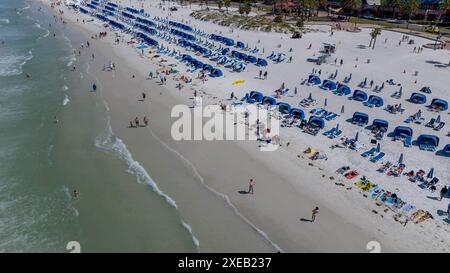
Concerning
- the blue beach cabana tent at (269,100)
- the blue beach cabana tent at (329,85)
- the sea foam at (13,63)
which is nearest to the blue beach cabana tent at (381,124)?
the blue beach cabana tent at (329,85)

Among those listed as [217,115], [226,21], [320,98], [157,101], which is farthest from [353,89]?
[226,21]

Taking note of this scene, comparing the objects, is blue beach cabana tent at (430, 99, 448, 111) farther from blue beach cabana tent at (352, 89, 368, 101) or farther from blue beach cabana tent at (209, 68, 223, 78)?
blue beach cabana tent at (209, 68, 223, 78)

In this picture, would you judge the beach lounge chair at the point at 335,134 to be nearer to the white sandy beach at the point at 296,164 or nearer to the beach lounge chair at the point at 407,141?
the white sandy beach at the point at 296,164

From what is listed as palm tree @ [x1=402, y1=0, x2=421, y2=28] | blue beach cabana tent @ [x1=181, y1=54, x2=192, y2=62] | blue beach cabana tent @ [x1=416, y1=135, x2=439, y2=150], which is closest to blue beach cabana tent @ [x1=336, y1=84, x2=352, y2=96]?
blue beach cabana tent @ [x1=416, y1=135, x2=439, y2=150]

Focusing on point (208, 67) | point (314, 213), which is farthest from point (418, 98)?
point (208, 67)

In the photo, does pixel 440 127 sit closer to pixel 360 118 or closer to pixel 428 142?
pixel 428 142
